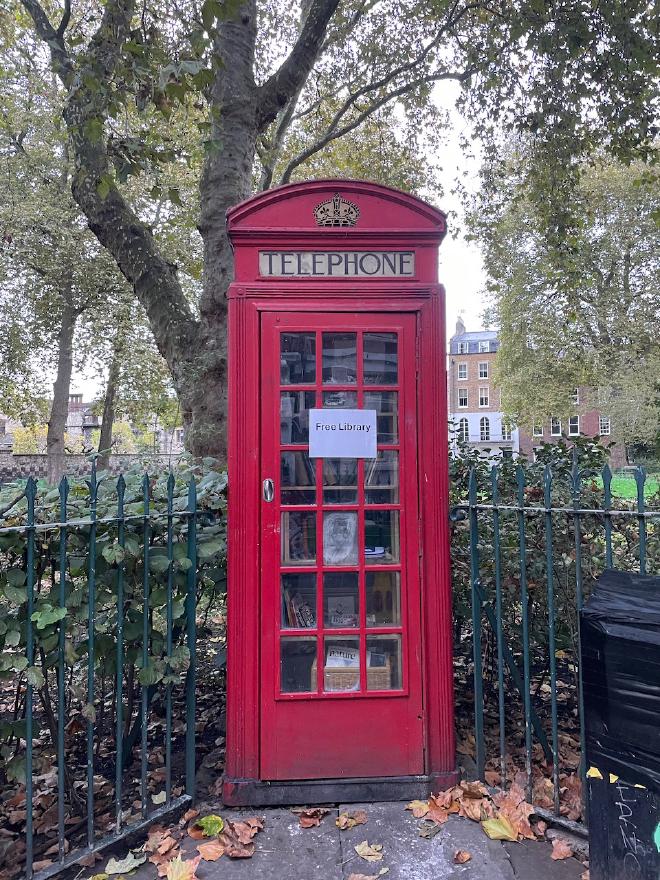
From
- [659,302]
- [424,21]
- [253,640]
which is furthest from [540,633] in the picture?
[659,302]

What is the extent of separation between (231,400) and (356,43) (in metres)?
7.44

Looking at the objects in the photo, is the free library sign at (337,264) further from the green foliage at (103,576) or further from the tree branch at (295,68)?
the tree branch at (295,68)

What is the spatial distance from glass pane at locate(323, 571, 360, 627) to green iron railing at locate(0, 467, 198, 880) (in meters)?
0.66

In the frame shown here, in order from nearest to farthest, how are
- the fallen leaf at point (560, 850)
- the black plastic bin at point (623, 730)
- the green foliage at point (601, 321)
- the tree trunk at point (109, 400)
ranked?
the black plastic bin at point (623, 730) → the fallen leaf at point (560, 850) → the tree trunk at point (109, 400) → the green foliage at point (601, 321)

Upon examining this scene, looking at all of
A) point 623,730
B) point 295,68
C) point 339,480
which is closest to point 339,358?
point 339,480

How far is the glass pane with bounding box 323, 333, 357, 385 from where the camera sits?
2859 millimetres

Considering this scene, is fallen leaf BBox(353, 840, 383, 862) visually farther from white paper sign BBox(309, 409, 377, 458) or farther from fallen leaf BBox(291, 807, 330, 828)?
white paper sign BBox(309, 409, 377, 458)

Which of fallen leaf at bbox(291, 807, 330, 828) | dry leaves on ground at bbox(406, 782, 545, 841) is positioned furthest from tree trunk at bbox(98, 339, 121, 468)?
dry leaves on ground at bbox(406, 782, 545, 841)

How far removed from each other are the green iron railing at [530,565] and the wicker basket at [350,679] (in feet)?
1.64

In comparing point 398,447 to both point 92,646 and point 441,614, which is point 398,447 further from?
point 92,646

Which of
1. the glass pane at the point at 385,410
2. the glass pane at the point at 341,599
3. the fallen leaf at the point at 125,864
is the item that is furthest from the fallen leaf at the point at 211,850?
the glass pane at the point at 385,410

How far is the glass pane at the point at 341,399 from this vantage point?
2873mm

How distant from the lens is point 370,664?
285cm

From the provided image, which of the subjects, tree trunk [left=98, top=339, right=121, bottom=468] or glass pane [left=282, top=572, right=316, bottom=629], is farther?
tree trunk [left=98, top=339, right=121, bottom=468]
